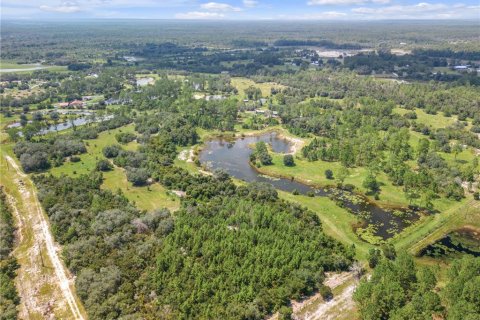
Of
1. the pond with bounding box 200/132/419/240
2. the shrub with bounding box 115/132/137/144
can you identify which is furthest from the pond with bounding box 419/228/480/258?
the shrub with bounding box 115/132/137/144

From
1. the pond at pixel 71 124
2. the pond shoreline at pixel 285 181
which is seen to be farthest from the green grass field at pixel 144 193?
the pond at pixel 71 124

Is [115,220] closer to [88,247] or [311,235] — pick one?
[88,247]

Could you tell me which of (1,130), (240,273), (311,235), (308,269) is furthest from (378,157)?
(1,130)

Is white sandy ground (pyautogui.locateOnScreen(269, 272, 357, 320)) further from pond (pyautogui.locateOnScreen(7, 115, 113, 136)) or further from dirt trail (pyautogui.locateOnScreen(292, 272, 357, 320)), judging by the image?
pond (pyautogui.locateOnScreen(7, 115, 113, 136))

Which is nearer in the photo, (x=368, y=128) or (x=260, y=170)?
(x=260, y=170)

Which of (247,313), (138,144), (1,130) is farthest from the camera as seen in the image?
(1,130)

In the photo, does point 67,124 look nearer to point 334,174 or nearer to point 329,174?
point 329,174

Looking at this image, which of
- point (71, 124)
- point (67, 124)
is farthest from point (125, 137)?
point (67, 124)

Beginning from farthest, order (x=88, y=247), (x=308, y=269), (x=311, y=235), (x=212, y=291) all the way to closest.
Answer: (x=311, y=235) → (x=88, y=247) → (x=308, y=269) → (x=212, y=291)
